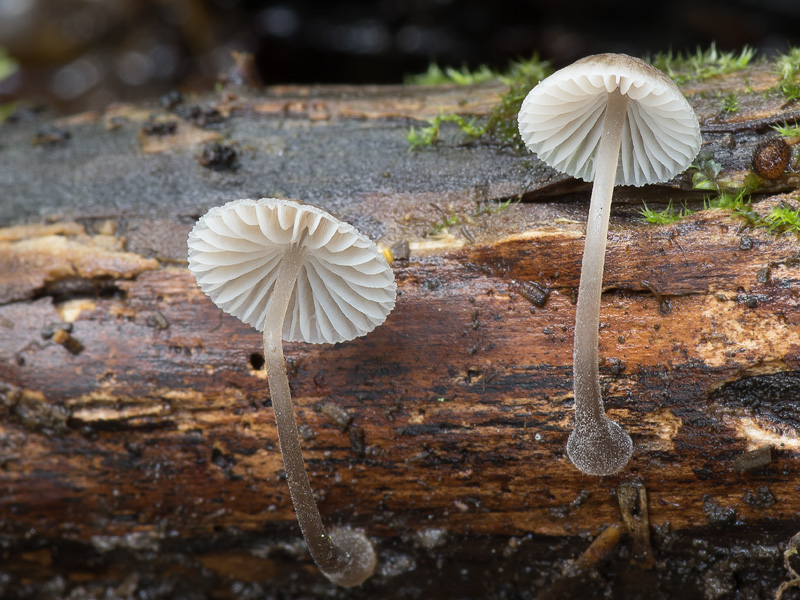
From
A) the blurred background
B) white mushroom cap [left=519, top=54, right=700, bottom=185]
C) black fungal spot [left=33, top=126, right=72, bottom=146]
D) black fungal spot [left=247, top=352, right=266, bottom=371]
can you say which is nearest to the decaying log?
black fungal spot [left=247, top=352, right=266, bottom=371]

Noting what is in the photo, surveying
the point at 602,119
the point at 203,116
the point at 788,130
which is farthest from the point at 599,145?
the point at 203,116

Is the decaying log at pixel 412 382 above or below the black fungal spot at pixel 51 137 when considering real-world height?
below

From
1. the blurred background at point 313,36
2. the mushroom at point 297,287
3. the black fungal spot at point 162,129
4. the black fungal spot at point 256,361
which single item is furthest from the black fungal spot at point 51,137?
the blurred background at point 313,36

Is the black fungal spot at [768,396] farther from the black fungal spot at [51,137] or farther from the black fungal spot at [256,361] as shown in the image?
the black fungal spot at [51,137]

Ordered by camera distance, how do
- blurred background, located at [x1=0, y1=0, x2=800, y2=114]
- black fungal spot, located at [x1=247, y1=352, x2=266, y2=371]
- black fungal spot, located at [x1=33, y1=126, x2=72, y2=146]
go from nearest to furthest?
black fungal spot, located at [x1=247, y1=352, x2=266, y2=371]
black fungal spot, located at [x1=33, y1=126, x2=72, y2=146]
blurred background, located at [x1=0, y1=0, x2=800, y2=114]

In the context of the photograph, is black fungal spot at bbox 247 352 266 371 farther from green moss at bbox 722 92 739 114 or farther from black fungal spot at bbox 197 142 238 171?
green moss at bbox 722 92 739 114
